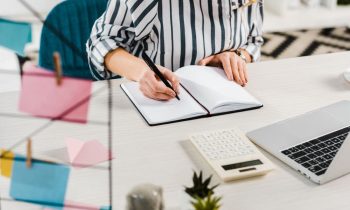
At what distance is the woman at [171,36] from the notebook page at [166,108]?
0.12 metres

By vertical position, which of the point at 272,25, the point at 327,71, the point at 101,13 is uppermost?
the point at 101,13

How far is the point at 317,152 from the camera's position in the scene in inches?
42.5

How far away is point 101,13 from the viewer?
1653 millimetres

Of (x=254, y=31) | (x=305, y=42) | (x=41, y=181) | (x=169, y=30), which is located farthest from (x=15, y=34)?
(x=305, y=42)

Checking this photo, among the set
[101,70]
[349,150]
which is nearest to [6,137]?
[101,70]

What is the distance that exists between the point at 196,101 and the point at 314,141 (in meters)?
0.31

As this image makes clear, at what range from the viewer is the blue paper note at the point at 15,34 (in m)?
0.60

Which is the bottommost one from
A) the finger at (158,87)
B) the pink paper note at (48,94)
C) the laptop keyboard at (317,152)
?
the laptop keyboard at (317,152)

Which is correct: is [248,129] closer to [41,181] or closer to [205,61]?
[205,61]

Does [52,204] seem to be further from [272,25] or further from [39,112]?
[272,25]

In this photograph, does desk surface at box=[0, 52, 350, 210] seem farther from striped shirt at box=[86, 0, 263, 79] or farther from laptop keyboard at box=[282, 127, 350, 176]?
striped shirt at box=[86, 0, 263, 79]

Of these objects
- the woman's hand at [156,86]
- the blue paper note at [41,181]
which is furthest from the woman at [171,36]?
the blue paper note at [41,181]

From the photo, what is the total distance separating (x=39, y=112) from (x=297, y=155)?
0.62m

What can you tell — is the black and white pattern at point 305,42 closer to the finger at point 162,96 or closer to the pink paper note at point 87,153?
the finger at point 162,96
